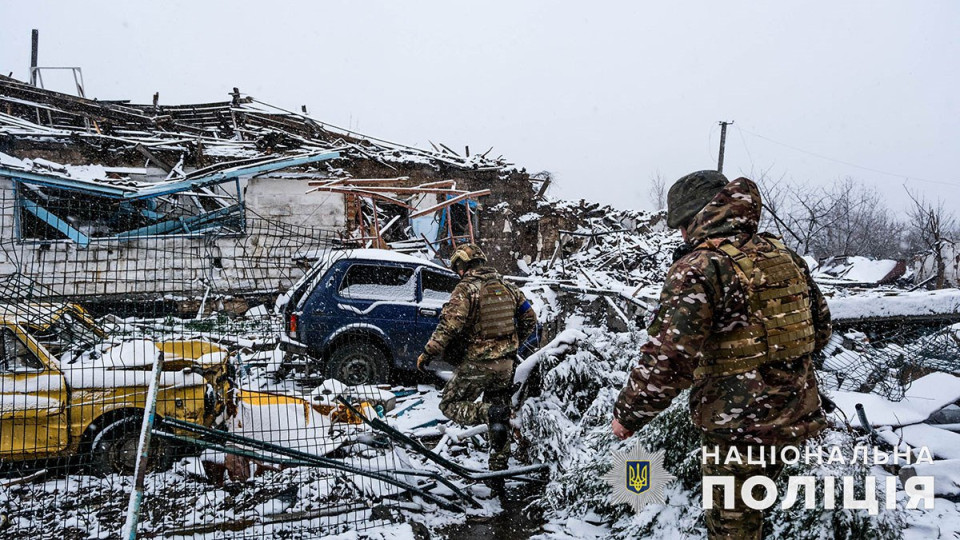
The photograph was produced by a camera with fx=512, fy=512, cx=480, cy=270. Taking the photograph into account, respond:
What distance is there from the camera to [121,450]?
372 centimetres

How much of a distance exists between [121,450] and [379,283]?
139 inches

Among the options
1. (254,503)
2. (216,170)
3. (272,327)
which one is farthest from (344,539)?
(216,170)

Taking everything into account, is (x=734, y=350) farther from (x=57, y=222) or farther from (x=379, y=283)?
(x=57, y=222)

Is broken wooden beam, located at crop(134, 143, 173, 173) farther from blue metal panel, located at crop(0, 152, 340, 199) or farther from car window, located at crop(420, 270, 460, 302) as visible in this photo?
car window, located at crop(420, 270, 460, 302)

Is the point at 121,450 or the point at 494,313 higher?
→ the point at 494,313

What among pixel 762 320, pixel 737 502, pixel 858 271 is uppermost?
pixel 858 271

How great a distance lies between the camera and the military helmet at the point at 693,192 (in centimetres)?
236

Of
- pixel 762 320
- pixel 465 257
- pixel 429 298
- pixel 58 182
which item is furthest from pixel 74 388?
pixel 58 182

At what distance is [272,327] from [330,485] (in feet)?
3.89

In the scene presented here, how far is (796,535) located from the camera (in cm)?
259

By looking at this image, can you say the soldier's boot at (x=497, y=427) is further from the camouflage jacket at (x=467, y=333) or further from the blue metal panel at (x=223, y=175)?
the blue metal panel at (x=223, y=175)

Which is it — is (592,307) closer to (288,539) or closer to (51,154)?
(288,539)

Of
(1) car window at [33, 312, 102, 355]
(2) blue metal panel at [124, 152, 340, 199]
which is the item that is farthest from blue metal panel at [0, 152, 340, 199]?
(1) car window at [33, 312, 102, 355]

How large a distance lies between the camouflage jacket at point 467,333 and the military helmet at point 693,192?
1991 mm
